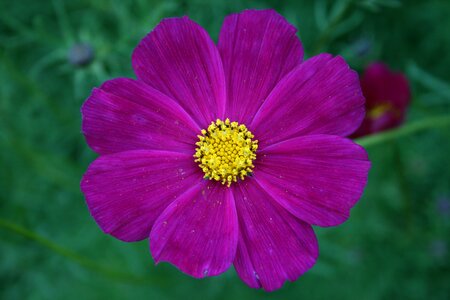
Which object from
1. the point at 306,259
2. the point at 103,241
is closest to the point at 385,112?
the point at 306,259

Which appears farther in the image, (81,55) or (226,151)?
(81,55)

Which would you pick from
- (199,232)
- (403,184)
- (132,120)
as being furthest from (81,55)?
(403,184)

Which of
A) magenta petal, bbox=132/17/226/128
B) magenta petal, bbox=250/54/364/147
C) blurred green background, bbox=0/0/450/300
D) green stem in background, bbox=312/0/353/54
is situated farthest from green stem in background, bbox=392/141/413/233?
magenta petal, bbox=132/17/226/128

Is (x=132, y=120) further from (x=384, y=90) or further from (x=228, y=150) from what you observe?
(x=384, y=90)

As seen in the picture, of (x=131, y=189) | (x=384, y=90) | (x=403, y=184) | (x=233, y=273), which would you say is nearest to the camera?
(x=131, y=189)

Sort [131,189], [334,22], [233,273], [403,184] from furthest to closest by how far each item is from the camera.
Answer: [233,273]
[403,184]
[334,22]
[131,189]

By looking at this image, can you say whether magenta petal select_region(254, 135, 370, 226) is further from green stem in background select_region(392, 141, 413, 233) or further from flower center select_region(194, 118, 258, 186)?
green stem in background select_region(392, 141, 413, 233)

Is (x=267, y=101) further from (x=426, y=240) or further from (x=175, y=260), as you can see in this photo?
(x=426, y=240)

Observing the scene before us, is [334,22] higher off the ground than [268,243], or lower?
higher
